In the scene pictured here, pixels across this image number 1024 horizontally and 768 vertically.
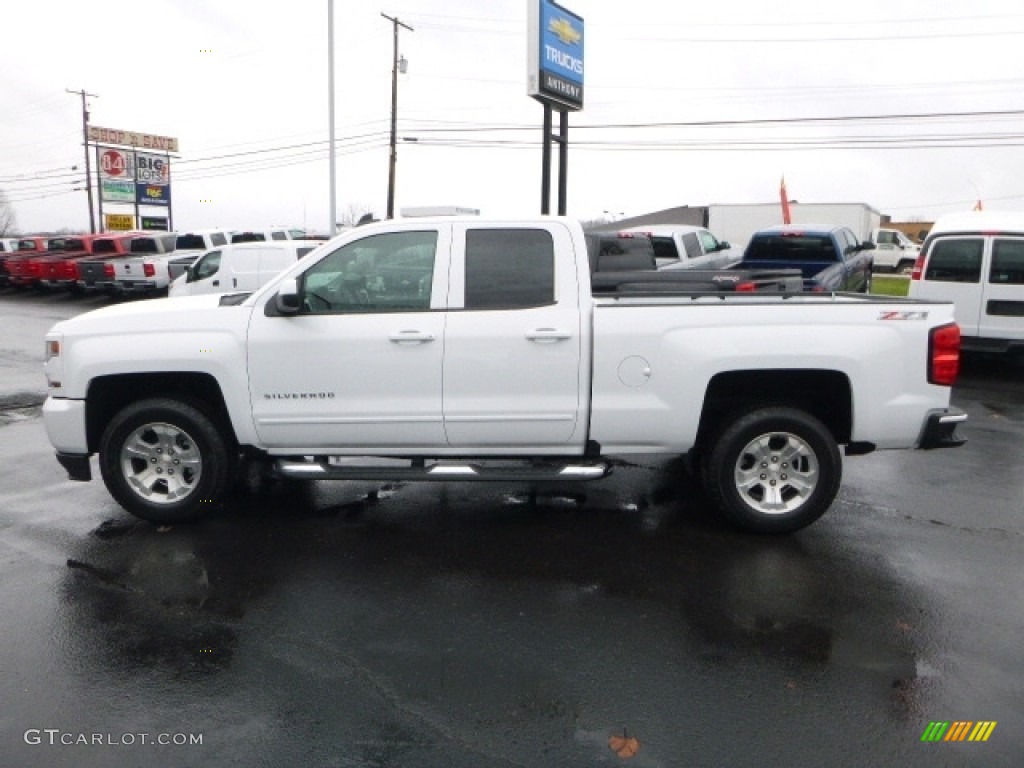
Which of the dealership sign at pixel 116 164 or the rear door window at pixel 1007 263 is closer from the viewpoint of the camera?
the rear door window at pixel 1007 263

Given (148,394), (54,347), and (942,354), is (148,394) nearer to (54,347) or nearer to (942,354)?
(54,347)

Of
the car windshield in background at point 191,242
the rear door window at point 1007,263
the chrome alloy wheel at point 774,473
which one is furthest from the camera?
the car windshield in background at point 191,242

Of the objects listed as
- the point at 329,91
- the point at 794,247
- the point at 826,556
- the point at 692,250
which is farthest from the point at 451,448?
the point at 329,91

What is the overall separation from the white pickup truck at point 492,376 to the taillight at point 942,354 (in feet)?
0.04

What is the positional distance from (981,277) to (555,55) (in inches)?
387

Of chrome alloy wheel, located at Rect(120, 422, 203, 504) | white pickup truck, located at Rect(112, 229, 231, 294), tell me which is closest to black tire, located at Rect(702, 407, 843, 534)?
chrome alloy wheel, located at Rect(120, 422, 203, 504)

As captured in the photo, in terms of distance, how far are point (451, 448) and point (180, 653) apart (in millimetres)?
2095

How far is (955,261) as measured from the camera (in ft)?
38.3

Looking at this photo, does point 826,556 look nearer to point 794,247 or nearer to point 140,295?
point 794,247

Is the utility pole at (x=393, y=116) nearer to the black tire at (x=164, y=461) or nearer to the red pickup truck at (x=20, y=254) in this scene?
the red pickup truck at (x=20, y=254)

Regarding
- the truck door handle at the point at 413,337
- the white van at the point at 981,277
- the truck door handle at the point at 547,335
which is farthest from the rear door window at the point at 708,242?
the truck door handle at the point at 413,337

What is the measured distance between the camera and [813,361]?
5316 mm

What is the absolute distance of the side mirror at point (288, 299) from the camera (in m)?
5.39

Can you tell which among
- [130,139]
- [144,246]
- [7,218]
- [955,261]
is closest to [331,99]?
[144,246]
